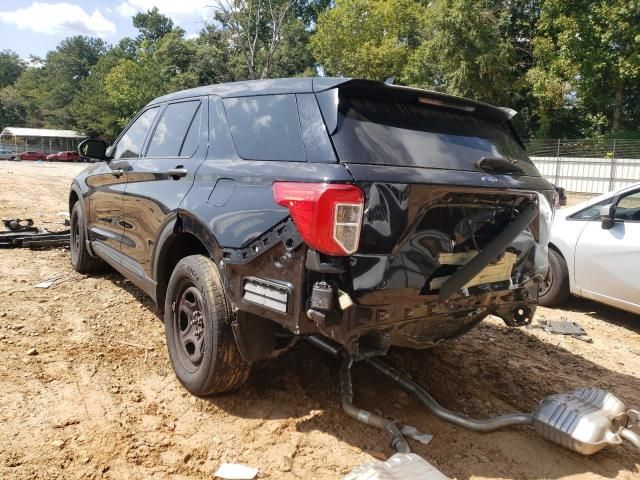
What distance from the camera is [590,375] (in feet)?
13.4

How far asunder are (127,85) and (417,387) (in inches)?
2288

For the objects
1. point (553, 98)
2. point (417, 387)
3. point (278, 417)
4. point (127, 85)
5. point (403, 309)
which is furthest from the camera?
point (127, 85)

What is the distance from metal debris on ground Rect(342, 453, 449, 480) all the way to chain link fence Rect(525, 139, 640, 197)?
20683 mm

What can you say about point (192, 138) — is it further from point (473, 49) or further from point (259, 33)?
point (259, 33)

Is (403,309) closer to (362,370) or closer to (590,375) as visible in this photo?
(362,370)

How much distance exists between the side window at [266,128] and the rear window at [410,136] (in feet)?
0.89

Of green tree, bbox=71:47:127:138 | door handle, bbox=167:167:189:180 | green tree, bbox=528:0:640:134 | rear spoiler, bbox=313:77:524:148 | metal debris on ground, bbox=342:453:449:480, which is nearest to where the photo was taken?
metal debris on ground, bbox=342:453:449:480

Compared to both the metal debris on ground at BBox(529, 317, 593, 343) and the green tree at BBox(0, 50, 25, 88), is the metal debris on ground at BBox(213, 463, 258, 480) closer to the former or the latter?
the metal debris on ground at BBox(529, 317, 593, 343)

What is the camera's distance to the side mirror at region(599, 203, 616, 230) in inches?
202

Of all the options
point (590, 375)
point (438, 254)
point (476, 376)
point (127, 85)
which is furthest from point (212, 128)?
point (127, 85)

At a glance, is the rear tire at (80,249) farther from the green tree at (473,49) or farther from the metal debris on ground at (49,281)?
the green tree at (473,49)

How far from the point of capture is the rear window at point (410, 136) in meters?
2.60

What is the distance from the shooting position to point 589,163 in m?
21.6

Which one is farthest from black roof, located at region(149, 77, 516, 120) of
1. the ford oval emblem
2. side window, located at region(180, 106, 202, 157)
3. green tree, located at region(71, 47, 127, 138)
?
green tree, located at region(71, 47, 127, 138)
